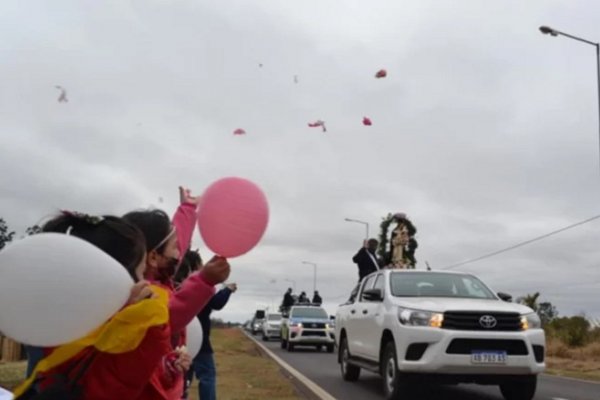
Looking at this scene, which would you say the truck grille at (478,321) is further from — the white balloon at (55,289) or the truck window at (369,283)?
the white balloon at (55,289)

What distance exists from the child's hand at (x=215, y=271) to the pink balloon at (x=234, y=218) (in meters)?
0.07

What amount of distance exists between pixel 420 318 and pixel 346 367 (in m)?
4.01

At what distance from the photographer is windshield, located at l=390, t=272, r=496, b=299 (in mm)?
9797

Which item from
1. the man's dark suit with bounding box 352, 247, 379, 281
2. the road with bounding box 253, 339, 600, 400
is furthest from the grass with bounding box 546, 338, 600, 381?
the man's dark suit with bounding box 352, 247, 379, 281

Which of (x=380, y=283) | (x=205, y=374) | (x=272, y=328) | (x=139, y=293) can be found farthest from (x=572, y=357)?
(x=139, y=293)

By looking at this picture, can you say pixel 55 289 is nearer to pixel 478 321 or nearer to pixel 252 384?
pixel 478 321

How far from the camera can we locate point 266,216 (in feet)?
9.97

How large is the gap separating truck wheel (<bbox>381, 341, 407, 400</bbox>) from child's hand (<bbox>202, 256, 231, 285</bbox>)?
6.28m

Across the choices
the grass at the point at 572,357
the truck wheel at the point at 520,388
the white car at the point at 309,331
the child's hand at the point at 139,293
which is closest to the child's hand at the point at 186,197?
the child's hand at the point at 139,293

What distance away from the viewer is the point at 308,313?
85.7 feet

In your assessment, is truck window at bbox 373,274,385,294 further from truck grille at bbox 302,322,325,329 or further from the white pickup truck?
truck grille at bbox 302,322,325,329

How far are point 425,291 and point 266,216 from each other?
7.15 meters

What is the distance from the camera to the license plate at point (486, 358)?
27.6 ft

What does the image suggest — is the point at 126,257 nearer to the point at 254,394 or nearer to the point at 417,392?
the point at 254,394
